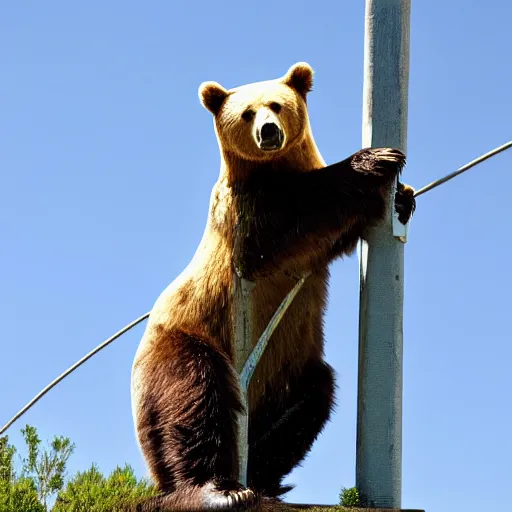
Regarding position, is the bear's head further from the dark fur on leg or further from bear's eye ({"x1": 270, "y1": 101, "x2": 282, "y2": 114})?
the dark fur on leg

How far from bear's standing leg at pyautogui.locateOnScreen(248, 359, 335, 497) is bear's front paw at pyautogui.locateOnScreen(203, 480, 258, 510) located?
3.02ft

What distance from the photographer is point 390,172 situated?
5.86 m

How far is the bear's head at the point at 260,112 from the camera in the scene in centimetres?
612

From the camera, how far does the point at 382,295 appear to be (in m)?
5.49

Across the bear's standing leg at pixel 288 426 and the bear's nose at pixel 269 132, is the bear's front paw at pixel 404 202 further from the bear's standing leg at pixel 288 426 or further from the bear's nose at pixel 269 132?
the bear's standing leg at pixel 288 426

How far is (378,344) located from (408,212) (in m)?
0.89

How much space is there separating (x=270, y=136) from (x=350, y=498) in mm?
2188

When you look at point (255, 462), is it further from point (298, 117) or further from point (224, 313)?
point (298, 117)

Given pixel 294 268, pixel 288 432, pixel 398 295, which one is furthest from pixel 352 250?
pixel 288 432

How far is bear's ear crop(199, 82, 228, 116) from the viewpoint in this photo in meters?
6.54

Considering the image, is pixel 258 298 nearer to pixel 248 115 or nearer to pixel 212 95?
pixel 248 115

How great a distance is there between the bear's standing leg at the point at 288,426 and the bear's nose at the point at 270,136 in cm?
156

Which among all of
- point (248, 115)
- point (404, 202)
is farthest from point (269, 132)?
point (404, 202)

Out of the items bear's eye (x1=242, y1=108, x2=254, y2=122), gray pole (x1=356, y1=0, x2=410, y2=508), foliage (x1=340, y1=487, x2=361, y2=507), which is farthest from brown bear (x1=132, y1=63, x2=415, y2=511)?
foliage (x1=340, y1=487, x2=361, y2=507)
